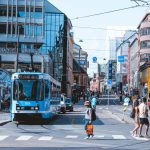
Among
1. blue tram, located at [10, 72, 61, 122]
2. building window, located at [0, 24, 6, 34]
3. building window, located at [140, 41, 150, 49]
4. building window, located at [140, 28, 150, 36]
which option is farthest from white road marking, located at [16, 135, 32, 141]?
building window, located at [140, 41, 150, 49]

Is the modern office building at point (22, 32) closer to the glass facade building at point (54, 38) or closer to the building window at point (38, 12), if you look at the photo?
the building window at point (38, 12)

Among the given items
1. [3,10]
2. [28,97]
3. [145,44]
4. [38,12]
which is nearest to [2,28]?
[3,10]

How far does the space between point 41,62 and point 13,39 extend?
5.73 m

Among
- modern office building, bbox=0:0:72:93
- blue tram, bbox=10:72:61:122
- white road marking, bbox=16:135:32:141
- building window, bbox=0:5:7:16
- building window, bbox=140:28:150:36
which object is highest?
building window, bbox=140:28:150:36

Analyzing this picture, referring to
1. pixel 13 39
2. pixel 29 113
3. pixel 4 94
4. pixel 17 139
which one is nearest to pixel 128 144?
pixel 17 139

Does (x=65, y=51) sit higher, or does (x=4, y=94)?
(x=65, y=51)

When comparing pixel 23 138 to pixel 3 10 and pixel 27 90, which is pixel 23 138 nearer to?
pixel 27 90

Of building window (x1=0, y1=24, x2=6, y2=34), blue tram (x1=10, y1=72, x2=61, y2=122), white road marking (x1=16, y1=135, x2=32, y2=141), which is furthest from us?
building window (x1=0, y1=24, x2=6, y2=34)

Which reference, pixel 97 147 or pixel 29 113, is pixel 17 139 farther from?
pixel 29 113

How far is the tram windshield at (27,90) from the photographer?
34.3 meters

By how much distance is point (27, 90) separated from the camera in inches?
1353

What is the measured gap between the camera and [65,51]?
123750 mm

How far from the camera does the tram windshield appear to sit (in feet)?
112

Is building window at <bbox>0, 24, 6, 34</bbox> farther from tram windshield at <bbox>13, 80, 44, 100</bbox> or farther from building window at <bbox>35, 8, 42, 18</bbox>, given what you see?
tram windshield at <bbox>13, 80, 44, 100</bbox>
